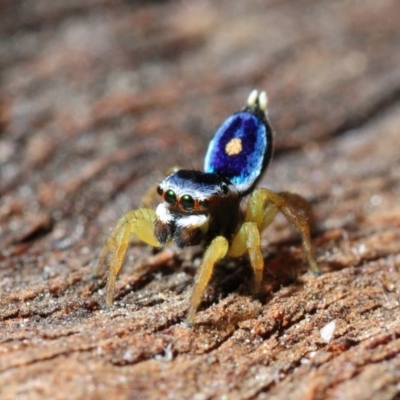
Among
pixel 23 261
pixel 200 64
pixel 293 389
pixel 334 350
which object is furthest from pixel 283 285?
pixel 200 64

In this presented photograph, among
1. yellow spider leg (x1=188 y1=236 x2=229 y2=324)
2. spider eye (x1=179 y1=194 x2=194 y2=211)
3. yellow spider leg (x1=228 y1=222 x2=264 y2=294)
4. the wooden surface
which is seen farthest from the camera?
spider eye (x1=179 y1=194 x2=194 y2=211)

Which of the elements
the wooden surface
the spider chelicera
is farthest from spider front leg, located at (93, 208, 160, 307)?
the wooden surface

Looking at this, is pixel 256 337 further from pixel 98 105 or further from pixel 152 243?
pixel 98 105

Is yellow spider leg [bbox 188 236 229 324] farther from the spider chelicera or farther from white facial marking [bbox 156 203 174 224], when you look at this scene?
white facial marking [bbox 156 203 174 224]

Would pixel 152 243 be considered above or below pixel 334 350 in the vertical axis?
above

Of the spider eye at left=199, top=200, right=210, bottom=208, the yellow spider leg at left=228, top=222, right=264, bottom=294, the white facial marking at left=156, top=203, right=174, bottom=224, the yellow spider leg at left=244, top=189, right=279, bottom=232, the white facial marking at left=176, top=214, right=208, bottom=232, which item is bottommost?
the yellow spider leg at left=228, top=222, right=264, bottom=294

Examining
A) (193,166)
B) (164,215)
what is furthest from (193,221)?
(193,166)
